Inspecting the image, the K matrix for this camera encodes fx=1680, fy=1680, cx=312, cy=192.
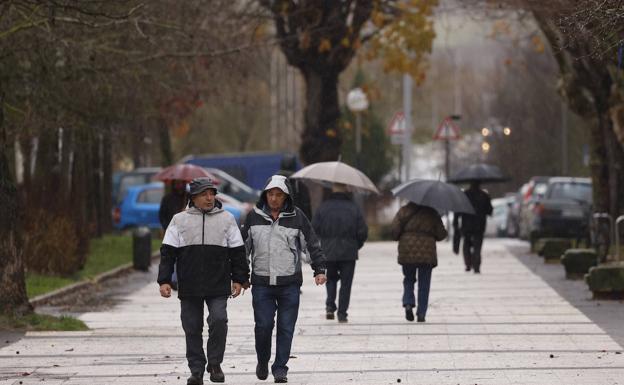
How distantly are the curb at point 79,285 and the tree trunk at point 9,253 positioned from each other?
31.6 inches

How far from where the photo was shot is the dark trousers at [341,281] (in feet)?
57.3

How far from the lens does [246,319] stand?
1842cm

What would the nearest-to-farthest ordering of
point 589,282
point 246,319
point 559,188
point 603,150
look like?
point 246,319 → point 589,282 → point 603,150 → point 559,188

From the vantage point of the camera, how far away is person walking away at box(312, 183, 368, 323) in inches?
682

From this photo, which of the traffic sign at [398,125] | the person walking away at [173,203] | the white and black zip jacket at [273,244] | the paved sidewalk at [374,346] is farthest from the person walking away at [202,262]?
the traffic sign at [398,125]

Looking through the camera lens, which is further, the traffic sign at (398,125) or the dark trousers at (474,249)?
the traffic sign at (398,125)

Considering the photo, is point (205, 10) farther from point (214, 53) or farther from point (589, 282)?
point (589, 282)

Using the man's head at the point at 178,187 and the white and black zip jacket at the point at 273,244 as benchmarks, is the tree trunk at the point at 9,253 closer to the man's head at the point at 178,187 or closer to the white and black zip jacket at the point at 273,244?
the man's head at the point at 178,187

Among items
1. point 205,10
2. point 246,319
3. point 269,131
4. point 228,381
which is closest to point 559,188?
point 205,10

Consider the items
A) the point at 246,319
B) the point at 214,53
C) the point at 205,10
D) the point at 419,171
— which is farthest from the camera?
the point at 419,171

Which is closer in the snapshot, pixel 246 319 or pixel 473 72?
pixel 246 319

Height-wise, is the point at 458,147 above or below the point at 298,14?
below

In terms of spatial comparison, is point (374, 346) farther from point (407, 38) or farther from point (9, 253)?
point (407, 38)

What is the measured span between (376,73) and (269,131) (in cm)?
1965
